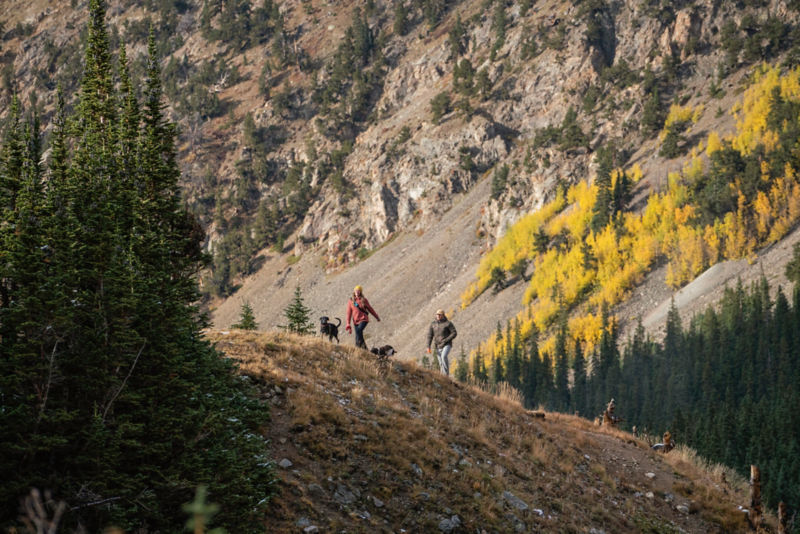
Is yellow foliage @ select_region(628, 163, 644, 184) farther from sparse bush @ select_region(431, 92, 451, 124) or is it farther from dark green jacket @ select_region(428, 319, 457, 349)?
dark green jacket @ select_region(428, 319, 457, 349)

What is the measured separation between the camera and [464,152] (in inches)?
6334

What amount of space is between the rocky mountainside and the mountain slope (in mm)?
90397

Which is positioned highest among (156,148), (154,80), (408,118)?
(408,118)

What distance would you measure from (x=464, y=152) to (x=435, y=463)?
151m

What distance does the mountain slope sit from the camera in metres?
12.2

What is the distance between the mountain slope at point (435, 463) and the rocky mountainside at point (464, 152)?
3559 inches

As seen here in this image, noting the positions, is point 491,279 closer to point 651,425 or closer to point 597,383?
point 597,383

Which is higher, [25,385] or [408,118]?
[408,118]

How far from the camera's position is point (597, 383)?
104m

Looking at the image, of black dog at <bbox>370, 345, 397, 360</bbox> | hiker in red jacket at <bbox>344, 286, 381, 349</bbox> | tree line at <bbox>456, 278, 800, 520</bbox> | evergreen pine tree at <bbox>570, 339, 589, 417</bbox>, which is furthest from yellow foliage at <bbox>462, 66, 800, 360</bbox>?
black dog at <bbox>370, 345, 397, 360</bbox>

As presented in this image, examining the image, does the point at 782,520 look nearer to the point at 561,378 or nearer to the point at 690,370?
the point at 690,370

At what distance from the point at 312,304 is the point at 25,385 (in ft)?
455

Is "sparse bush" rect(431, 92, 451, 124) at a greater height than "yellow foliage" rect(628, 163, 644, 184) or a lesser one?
greater

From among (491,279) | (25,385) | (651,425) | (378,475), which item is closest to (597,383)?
(651,425)
